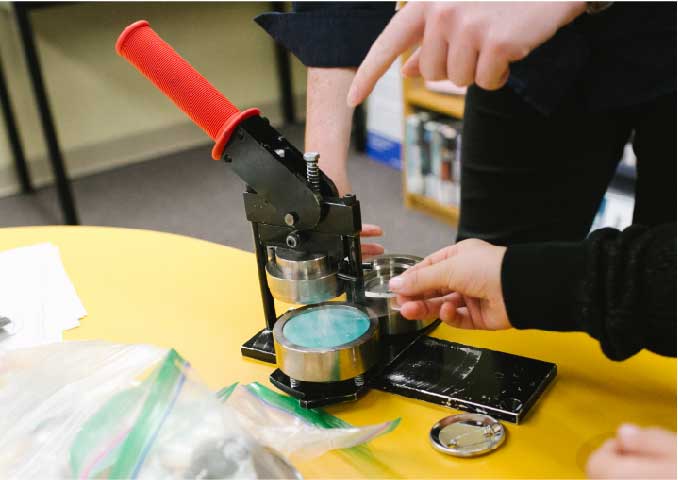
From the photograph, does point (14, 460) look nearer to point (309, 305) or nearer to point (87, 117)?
point (309, 305)

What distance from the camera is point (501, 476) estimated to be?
617 millimetres

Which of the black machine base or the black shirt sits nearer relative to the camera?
the black machine base

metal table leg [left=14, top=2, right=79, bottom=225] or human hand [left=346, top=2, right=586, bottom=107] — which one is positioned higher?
human hand [left=346, top=2, right=586, bottom=107]

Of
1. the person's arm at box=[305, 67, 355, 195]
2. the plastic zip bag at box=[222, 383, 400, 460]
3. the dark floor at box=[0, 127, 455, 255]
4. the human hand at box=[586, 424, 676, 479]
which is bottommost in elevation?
the dark floor at box=[0, 127, 455, 255]

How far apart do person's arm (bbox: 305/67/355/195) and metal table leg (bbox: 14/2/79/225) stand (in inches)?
71.2

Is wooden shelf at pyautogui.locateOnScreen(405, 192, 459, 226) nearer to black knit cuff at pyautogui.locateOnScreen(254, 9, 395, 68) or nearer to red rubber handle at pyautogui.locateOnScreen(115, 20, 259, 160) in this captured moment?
black knit cuff at pyautogui.locateOnScreen(254, 9, 395, 68)

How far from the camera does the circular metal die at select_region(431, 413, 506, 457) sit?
2.10ft

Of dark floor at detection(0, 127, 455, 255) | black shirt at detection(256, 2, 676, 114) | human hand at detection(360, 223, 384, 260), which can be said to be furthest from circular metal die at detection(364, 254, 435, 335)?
dark floor at detection(0, 127, 455, 255)

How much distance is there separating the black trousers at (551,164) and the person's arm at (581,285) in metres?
0.34

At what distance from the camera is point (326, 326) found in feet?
2.44

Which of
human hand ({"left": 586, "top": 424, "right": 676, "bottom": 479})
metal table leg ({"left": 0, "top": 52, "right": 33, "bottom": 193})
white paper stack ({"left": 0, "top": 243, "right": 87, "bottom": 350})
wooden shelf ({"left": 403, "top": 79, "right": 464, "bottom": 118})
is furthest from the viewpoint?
metal table leg ({"left": 0, "top": 52, "right": 33, "bottom": 193})

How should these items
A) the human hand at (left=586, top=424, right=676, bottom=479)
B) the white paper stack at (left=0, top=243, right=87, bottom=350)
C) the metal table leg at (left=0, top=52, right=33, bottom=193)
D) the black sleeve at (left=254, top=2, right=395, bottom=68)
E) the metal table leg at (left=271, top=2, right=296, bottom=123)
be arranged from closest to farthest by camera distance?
the human hand at (left=586, top=424, right=676, bottom=479) < the white paper stack at (left=0, top=243, right=87, bottom=350) < the black sleeve at (left=254, top=2, right=395, bottom=68) < the metal table leg at (left=0, top=52, right=33, bottom=193) < the metal table leg at (left=271, top=2, right=296, bottom=123)


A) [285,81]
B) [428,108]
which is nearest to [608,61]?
[428,108]

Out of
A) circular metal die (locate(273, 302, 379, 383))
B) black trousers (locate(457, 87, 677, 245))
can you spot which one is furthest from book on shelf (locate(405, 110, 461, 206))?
circular metal die (locate(273, 302, 379, 383))
